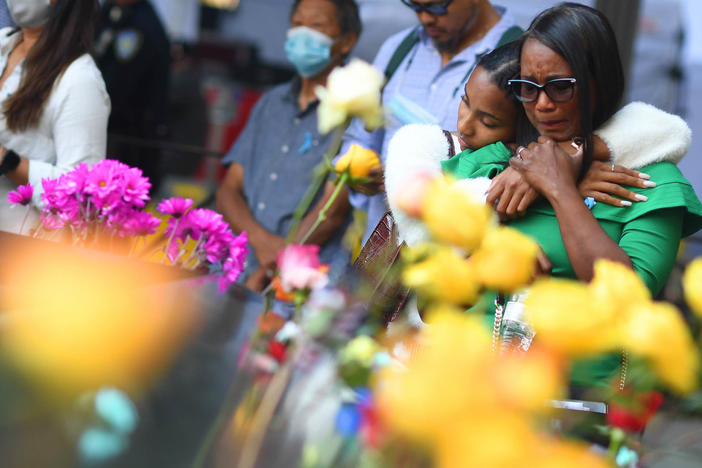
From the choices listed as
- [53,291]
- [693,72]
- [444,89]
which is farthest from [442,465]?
[693,72]

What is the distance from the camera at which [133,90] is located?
437cm

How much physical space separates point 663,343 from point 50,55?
227 centimetres

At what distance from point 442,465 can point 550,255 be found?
3.95ft

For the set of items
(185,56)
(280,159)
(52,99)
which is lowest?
(185,56)

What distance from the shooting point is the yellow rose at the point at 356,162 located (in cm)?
116

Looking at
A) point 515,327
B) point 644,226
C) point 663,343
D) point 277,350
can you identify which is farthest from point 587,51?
point 663,343

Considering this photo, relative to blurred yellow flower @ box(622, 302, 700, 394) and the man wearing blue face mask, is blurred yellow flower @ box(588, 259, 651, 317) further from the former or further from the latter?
the man wearing blue face mask

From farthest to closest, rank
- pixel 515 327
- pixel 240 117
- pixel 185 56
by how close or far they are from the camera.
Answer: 1. pixel 240 117
2. pixel 185 56
3. pixel 515 327

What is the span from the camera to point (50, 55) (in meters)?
2.45

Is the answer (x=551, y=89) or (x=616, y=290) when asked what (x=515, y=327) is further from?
(x=616, y=290)

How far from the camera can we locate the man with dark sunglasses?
7.87 ft

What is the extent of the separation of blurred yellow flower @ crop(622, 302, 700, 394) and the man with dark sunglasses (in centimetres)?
174

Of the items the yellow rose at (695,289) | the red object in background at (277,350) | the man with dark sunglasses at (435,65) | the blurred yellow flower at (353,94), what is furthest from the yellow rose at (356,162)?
the man with dark sunglasses at (435,65)

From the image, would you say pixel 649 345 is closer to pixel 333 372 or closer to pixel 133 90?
pixel 333 372
